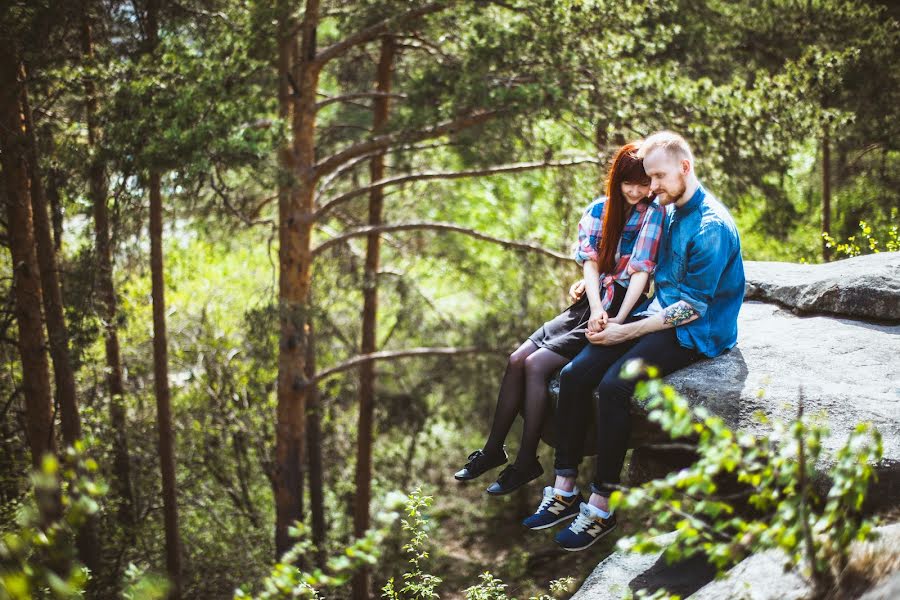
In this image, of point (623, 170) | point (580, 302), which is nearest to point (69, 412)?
point (580, 302)

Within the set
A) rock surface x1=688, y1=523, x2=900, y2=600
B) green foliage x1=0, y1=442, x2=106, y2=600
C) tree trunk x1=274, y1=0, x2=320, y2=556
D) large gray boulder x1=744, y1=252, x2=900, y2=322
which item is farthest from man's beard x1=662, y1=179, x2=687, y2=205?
tree trunk x1=274, y1=0, x2=320, y2=556

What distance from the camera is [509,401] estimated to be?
4.57 meters

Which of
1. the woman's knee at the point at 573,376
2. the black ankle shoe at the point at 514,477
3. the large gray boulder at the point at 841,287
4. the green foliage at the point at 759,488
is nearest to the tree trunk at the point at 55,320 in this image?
the black ankle shoe at the point at 514,477

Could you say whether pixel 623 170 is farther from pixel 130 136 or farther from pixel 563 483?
pixel 130 136

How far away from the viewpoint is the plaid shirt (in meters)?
4.41

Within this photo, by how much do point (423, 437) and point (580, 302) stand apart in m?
16.3

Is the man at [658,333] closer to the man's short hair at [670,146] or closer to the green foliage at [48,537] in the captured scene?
the man's short hair at [670,146]

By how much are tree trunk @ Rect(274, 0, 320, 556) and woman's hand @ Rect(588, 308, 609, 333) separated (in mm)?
5865

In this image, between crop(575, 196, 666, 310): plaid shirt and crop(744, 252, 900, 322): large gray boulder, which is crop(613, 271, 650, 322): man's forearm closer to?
crop(575, 196, 666, 310): plaid shirt

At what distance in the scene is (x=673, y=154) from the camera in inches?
165

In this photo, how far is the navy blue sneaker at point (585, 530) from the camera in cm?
407

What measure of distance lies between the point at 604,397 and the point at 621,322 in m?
0.51

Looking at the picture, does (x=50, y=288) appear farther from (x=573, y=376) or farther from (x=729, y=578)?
(x=729, y=578)

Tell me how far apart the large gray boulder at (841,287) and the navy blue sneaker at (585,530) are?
7.21 ft
